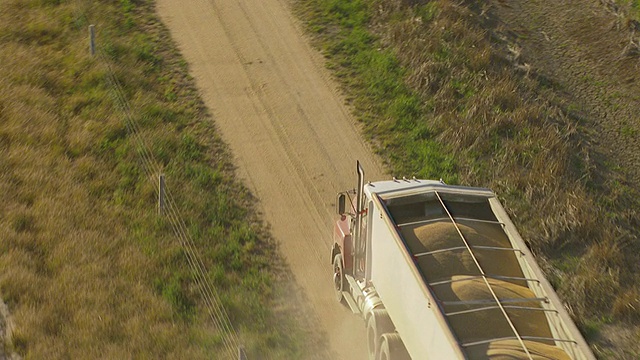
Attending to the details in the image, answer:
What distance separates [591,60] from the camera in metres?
25.0

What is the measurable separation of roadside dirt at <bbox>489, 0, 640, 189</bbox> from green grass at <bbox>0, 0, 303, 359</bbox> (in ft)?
30.8

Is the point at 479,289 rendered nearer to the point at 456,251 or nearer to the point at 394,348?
the point at 456,251

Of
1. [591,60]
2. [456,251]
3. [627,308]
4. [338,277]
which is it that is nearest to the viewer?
[456,251]

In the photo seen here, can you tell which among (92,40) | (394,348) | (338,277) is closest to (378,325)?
(394,348)

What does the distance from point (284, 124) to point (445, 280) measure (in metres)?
9.68

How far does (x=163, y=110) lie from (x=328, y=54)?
499 cm

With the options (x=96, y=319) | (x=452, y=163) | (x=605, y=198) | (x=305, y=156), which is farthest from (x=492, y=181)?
(x=96, y=319)

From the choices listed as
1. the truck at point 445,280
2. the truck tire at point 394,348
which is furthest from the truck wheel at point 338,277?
the truck tire at point 394,348

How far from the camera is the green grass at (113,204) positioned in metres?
15.3

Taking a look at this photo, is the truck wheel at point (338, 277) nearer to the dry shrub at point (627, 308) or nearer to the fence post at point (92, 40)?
the dry shrub at point (627, 308)

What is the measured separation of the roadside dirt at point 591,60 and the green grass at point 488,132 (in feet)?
1.39

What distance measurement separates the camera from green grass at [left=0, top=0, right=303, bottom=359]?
1528cm

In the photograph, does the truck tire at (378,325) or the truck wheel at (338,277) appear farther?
the truck wheel at (338,277)

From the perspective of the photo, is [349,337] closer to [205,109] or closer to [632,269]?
[632,269]
